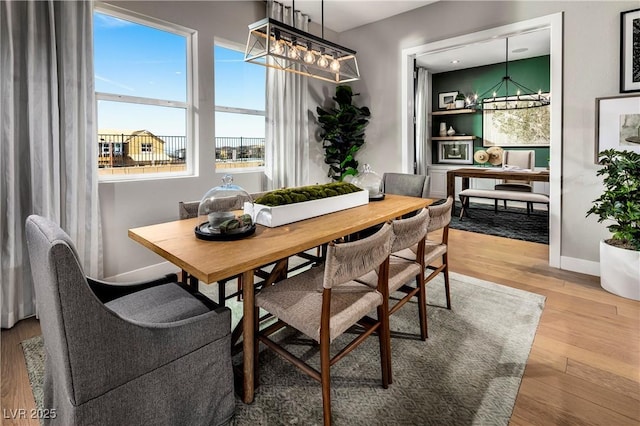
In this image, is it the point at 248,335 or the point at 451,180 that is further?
the point at 451,180

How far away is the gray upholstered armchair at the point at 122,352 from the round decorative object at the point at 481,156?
7080 millimetres

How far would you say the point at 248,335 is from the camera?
5.10ft

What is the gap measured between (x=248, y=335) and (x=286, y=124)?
10.0 feet

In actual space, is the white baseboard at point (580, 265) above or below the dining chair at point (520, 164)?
below

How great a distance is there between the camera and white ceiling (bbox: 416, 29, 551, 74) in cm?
554

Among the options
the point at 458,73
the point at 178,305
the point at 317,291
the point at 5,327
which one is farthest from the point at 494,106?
the point at 5,327

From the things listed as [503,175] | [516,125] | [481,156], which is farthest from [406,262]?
[516,125]

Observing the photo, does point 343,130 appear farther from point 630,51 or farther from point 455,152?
point 455,152

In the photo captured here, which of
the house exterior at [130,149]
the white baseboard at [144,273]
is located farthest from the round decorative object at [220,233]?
the house exterior at [130,149]

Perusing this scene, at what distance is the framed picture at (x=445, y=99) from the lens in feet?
25.2

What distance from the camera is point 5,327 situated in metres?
2.29

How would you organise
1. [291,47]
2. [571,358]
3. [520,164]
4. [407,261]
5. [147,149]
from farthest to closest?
1. [520,164]
2. [147,149]
3. [291,47]
4. [407,261]
5. [571,358]

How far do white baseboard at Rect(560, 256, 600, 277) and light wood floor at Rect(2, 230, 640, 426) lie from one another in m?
0.07

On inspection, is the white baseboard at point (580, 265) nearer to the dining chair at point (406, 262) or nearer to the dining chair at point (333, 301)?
the dining chair at point (406, 262)
